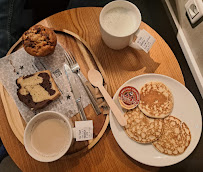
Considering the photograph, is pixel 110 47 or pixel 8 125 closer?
pixel 8 125

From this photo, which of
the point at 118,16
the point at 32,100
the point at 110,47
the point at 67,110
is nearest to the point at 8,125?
the point at 32,100

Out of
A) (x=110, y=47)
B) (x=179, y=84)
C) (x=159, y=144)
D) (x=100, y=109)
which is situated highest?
(x=110, y=47)

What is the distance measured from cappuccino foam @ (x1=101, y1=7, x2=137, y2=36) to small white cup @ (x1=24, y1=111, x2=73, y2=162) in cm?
52

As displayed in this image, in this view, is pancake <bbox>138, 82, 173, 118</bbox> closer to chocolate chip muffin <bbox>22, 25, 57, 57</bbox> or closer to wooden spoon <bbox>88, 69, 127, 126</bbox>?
wooden spoon <bbox>88, 69, 127, 126</bbox>

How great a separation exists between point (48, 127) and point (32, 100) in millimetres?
194

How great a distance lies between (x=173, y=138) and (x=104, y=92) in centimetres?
43

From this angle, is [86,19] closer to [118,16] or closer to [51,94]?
[118,16]

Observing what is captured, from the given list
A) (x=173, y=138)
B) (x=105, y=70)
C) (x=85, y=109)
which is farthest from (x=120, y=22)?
(x=173, y=138)

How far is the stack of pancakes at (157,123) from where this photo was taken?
3.17 feet

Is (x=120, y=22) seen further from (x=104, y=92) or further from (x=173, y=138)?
(x=173, y=138)

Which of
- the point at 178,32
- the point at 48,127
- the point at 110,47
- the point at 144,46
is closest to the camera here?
the point at 48,127

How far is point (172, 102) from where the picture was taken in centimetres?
101

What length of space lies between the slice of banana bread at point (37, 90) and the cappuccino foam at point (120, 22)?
43cm

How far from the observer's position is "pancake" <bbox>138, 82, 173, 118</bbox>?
100cm
